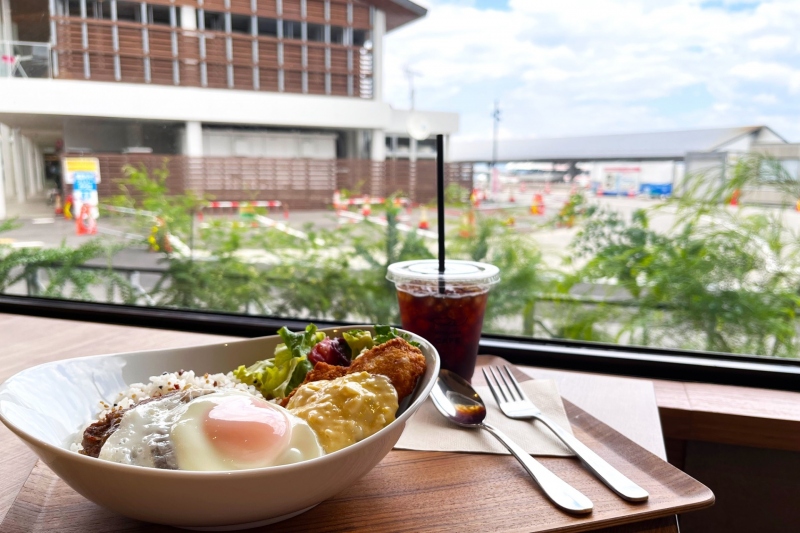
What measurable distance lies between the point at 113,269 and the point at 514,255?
1.64 m

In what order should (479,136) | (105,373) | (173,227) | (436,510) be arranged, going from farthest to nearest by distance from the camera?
(173,227) < (479,136) < (105,373) < (436,510)

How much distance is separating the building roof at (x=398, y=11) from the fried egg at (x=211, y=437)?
1.66m

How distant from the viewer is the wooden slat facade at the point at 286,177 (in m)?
2.21

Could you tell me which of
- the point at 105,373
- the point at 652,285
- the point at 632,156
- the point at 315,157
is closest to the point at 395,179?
the point at 315,157

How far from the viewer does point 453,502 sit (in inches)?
30.7

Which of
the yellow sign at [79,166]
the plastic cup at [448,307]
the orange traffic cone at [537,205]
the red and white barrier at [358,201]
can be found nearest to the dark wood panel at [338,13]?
the red and white barrier at [358,201]

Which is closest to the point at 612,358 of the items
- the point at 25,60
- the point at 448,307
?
the point at 448,307

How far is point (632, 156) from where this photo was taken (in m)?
1.95

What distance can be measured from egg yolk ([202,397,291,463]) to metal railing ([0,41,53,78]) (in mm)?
2107

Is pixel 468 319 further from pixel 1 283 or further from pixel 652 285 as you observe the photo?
pixel 1 283

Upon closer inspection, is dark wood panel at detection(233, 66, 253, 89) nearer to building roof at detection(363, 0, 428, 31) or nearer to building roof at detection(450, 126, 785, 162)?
building roof at detection(363, 0, 428, 31)

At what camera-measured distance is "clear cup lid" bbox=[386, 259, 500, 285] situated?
117 cm

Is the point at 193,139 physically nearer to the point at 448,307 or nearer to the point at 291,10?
the point at 291,10

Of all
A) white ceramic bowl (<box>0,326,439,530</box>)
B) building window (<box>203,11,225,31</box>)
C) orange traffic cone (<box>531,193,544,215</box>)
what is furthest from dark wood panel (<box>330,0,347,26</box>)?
white ceramic bowl (<box>0,326,439,530</box>)
